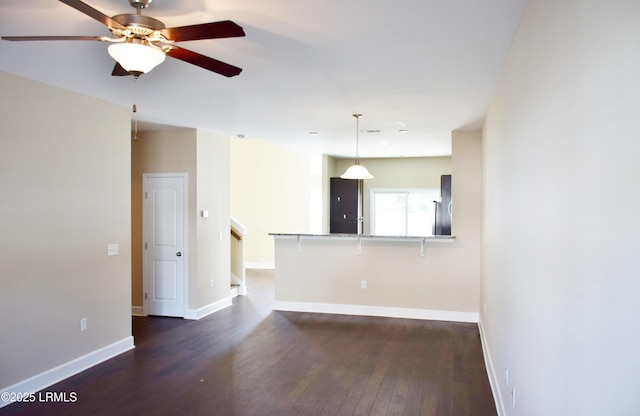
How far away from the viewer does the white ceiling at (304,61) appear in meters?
2.41

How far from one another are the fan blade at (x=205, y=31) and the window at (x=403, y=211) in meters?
8.18

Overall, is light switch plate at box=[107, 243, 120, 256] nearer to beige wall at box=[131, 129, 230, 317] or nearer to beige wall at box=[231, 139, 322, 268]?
beige wall at box=[131, 129, 230, 317]

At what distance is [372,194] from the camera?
33.6 ft

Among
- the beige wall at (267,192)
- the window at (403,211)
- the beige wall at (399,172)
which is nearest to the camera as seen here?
the beige wall at (399,172)

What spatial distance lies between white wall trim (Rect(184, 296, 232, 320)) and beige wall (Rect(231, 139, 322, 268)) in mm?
3611

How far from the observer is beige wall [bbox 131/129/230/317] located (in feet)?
19.9

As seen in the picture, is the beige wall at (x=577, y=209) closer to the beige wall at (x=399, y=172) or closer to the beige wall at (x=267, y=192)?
the beige wall at (x=399, y=172)

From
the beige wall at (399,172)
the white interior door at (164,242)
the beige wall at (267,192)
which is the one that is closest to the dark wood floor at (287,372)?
the white interior door at (164,242)

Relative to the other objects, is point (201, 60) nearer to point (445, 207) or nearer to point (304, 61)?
point (304, 61)

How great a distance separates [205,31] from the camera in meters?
2.15

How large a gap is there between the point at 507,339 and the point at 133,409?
2866mm

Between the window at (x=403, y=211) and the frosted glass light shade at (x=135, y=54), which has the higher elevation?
the frosted glass light shade at (x=135, y=54)

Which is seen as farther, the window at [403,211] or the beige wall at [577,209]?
the window at [403,211]

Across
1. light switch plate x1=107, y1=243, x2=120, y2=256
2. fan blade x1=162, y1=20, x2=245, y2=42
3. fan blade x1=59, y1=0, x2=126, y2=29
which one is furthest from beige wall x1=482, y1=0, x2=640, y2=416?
light switch plate x1=107, y1=243, x2=120, y2=256
